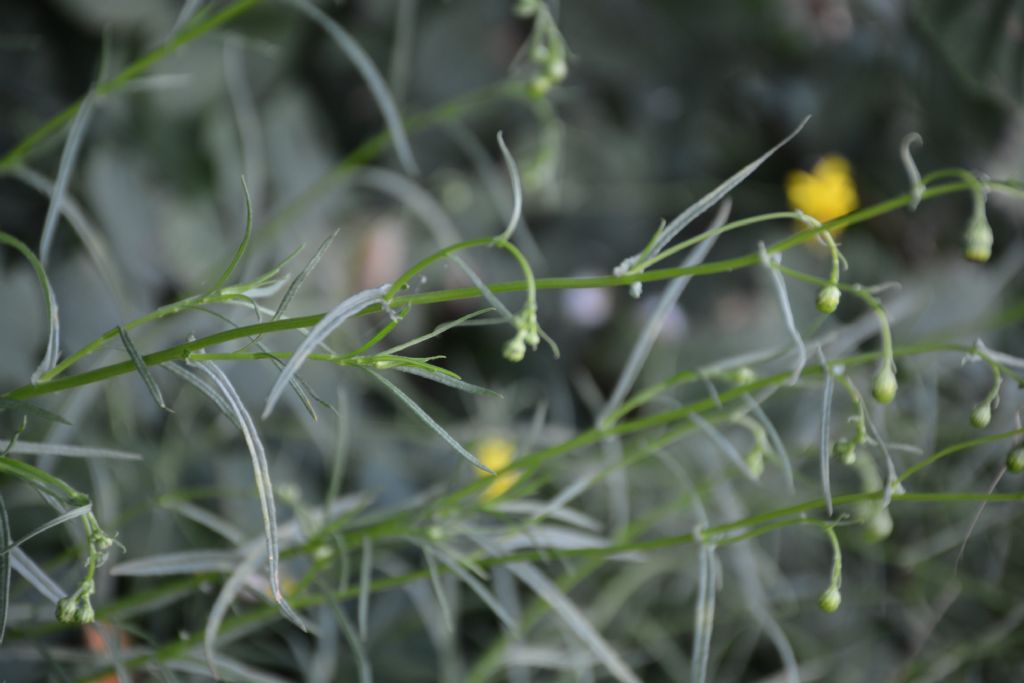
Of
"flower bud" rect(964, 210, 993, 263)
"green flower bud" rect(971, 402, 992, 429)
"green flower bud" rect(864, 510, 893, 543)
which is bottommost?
"green flower bud" rect(864, 510, 893, 543)

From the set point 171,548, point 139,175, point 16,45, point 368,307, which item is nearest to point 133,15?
point 139,175

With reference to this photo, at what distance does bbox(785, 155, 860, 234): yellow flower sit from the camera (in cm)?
84

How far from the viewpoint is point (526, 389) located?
75 centimetres

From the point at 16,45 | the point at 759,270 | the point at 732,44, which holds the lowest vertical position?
the point at 759,270

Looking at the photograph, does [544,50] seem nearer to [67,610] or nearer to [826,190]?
[67,610]

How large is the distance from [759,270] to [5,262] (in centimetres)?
58

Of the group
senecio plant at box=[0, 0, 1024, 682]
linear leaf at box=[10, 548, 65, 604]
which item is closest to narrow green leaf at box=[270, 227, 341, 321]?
senecio plant at box=[0, 0, 1024, 682]

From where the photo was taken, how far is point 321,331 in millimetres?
216

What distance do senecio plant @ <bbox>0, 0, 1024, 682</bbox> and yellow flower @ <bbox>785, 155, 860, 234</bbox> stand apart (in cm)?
10

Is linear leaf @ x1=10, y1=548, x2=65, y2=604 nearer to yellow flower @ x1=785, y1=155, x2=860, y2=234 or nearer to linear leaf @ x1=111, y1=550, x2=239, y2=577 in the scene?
linear leaf @ x1=111, y1=550, x2=239, y2=577

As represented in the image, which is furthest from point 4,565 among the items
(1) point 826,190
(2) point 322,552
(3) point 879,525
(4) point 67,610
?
(1) point 826,190

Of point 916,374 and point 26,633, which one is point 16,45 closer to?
point 26,633

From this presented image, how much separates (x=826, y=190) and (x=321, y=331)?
0.71 meters

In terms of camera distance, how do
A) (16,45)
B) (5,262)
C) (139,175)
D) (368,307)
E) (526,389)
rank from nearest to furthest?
(368,307) < (16,45) < (5,262) < (139,175) < (526,389)
